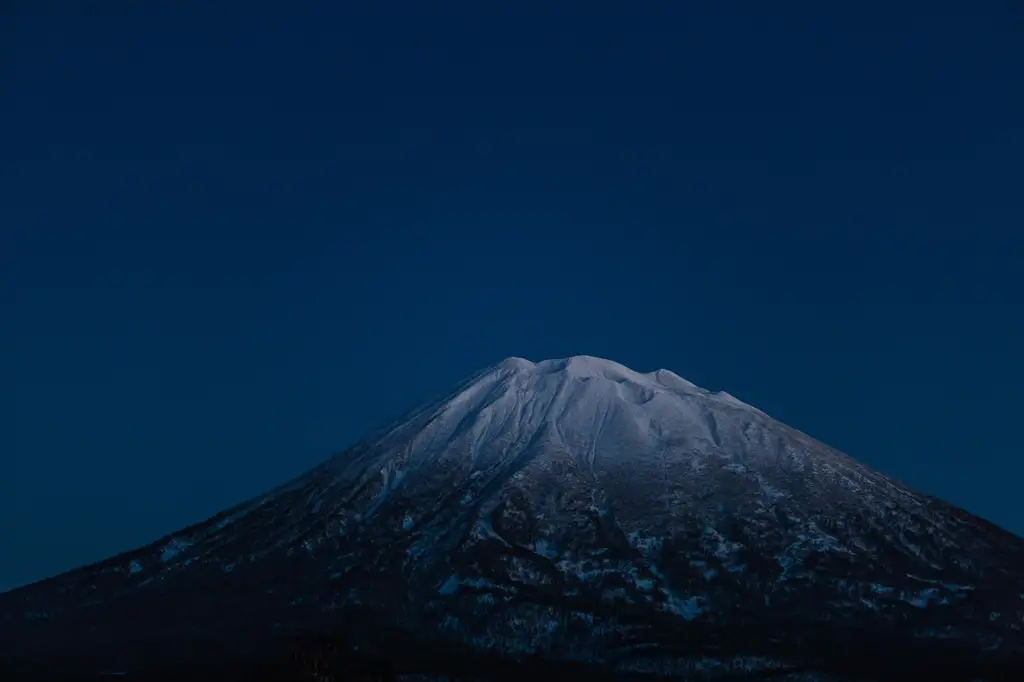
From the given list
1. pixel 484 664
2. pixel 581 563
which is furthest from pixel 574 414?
pixel 484 664

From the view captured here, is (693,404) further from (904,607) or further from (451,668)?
(451,668)

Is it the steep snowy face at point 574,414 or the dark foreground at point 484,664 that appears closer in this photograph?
the dark foreground at point 484,664

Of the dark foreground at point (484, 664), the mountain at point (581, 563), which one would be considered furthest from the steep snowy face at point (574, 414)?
the dark foreground at point (484, 664)

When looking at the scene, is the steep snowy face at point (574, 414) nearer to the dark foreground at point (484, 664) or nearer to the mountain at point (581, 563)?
the mountain at point (581, 563)

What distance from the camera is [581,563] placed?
142 metres

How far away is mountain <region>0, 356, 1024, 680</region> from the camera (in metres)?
127

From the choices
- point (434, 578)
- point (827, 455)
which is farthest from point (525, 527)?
point (827, 455)

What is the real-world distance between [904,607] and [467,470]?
1980 inches

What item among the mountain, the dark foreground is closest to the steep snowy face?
the mountain

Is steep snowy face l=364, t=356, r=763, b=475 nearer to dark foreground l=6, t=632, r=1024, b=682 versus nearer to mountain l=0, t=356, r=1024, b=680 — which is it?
mountain l=0, t=356, r=1024, b=680

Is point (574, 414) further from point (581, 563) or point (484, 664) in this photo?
point (484, 664)

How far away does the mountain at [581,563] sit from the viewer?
127 meters

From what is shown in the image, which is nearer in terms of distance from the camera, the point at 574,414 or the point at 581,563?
the point at 581,563

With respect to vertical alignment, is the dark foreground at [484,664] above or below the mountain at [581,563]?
below
